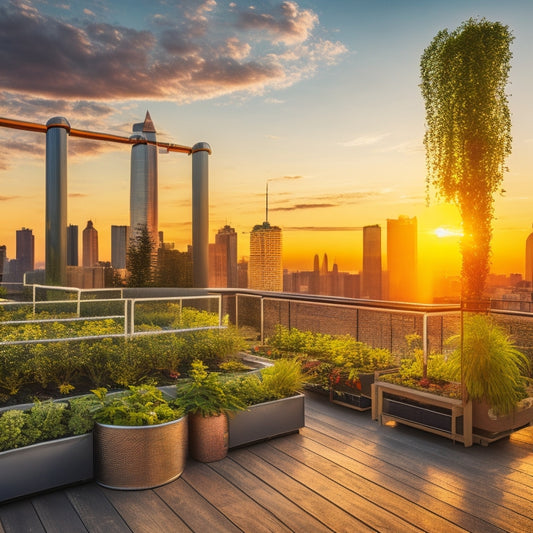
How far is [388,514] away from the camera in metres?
2.98

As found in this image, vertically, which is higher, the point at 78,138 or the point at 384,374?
the point at 78,138

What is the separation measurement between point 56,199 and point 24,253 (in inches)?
130

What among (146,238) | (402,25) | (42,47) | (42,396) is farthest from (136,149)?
(42,396)

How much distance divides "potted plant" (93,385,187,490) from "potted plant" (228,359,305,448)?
26.7 inches

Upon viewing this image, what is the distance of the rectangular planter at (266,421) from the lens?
13.3 feet

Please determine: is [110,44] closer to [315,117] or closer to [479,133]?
[315,117]

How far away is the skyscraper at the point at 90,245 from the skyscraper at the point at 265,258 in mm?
5916

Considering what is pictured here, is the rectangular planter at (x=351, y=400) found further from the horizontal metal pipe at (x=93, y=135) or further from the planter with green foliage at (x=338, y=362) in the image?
the horizontal metal pipe at (x=93, y=135)

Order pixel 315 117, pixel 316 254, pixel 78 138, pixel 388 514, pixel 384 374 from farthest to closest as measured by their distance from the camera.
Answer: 1. pixel 78 138
2. pixel 316 254
3. pixel 315 117
4. pixel 384 374
5. pixel 388 514

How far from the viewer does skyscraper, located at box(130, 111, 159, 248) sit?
16922mm

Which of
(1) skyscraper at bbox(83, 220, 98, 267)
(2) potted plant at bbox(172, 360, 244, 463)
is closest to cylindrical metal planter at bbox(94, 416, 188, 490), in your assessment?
(2) potted plant at bbox(172, 360, 244, 463)

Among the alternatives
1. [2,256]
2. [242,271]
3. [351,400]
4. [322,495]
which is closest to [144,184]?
[2,256]

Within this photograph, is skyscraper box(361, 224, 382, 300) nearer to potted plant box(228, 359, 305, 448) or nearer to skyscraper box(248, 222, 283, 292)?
skyscraper box(248, 222, 283, 292)

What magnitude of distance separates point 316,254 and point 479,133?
28.5 feet
